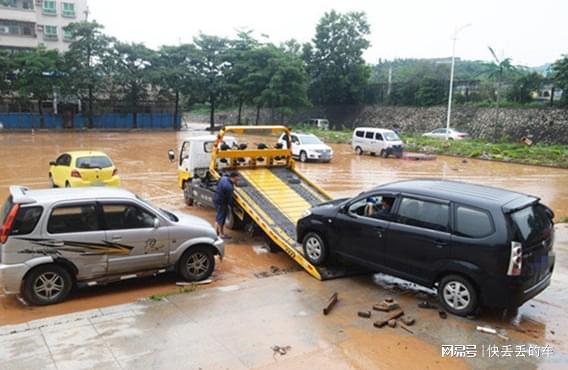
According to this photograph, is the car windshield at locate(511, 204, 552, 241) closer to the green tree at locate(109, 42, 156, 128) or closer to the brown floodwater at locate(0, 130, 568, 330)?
the brown floodwater at locate(0, 130, 568, 330)

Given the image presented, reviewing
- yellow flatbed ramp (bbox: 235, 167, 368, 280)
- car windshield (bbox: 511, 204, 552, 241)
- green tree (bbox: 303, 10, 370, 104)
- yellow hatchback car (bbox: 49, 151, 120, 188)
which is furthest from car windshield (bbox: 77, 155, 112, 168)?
green tree (bbox: 303, 10, 370, 104)

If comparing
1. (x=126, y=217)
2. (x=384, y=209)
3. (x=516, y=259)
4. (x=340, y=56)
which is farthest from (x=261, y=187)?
(x=340, y=56)

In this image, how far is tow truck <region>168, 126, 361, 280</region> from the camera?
367 inches

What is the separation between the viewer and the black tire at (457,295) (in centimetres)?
638

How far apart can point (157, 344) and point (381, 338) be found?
8.99ft

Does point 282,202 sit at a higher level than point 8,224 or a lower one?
lower

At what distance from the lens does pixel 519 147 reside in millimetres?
31484

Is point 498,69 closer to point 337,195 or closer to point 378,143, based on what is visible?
point 378,143

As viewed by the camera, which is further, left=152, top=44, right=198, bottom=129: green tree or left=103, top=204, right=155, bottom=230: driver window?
left=152, top=44, right=198, bottom=129: green tree

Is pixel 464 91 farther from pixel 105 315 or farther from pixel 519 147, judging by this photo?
pixel 105 315

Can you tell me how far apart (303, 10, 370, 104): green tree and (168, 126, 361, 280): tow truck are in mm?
46760

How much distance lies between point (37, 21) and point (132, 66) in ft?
66.4

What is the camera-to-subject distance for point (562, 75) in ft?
127

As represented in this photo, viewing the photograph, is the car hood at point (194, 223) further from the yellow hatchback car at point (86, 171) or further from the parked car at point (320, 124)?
the parked car at point (320, 124)
